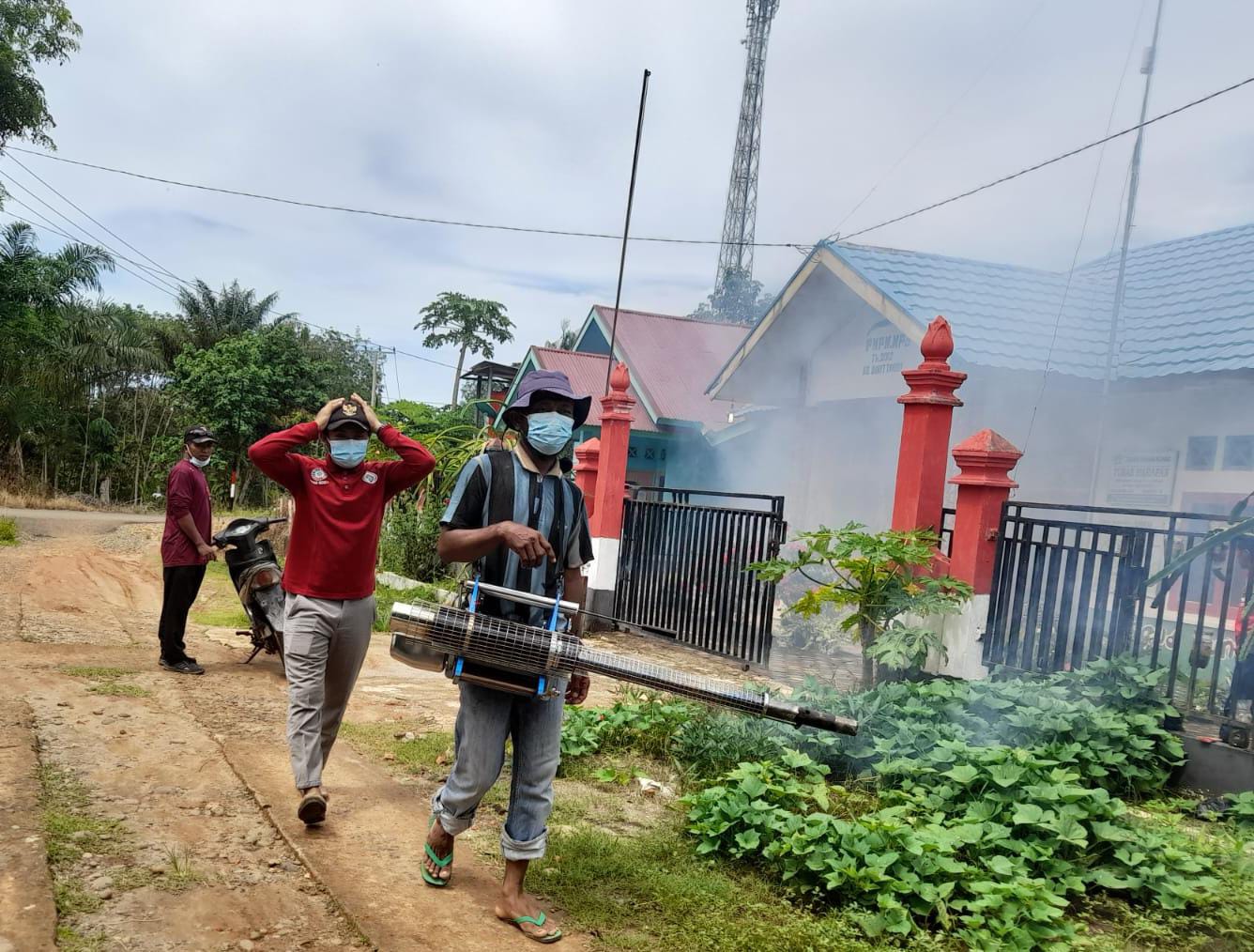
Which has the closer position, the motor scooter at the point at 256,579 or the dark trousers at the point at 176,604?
the dark trousers at the point at 176,604

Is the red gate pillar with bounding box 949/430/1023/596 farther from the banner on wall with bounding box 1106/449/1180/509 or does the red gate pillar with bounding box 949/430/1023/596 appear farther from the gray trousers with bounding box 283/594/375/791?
the banner on wall with bounding box 1106/449/1180/509

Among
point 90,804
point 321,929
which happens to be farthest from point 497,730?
point 90,804

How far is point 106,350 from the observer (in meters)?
30.1

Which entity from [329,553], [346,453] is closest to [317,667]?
[329,553]

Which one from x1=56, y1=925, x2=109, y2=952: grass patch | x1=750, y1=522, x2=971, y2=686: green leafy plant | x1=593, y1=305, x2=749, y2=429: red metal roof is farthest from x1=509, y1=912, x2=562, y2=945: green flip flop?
x1=593, y1=305, x2=749, y2=429: red metal roof

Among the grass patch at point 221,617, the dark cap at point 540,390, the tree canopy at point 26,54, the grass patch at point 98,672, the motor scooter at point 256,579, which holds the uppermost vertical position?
the tree canopy at point 26,54

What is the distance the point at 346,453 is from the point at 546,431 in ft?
4.60

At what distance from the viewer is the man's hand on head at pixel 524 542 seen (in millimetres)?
3326

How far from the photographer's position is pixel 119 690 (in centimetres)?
643

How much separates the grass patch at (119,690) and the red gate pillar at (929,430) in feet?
18.1

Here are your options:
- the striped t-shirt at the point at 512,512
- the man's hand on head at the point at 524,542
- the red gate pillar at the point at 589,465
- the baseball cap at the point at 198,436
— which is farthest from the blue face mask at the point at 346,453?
the red gate pillar at the point at 589,465

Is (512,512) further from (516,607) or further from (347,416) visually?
(347,416)

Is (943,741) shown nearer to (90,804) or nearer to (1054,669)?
(1054,669)

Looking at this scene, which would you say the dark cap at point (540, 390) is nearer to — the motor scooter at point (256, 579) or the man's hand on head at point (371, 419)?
the man's hand on head at point (371, 419)
